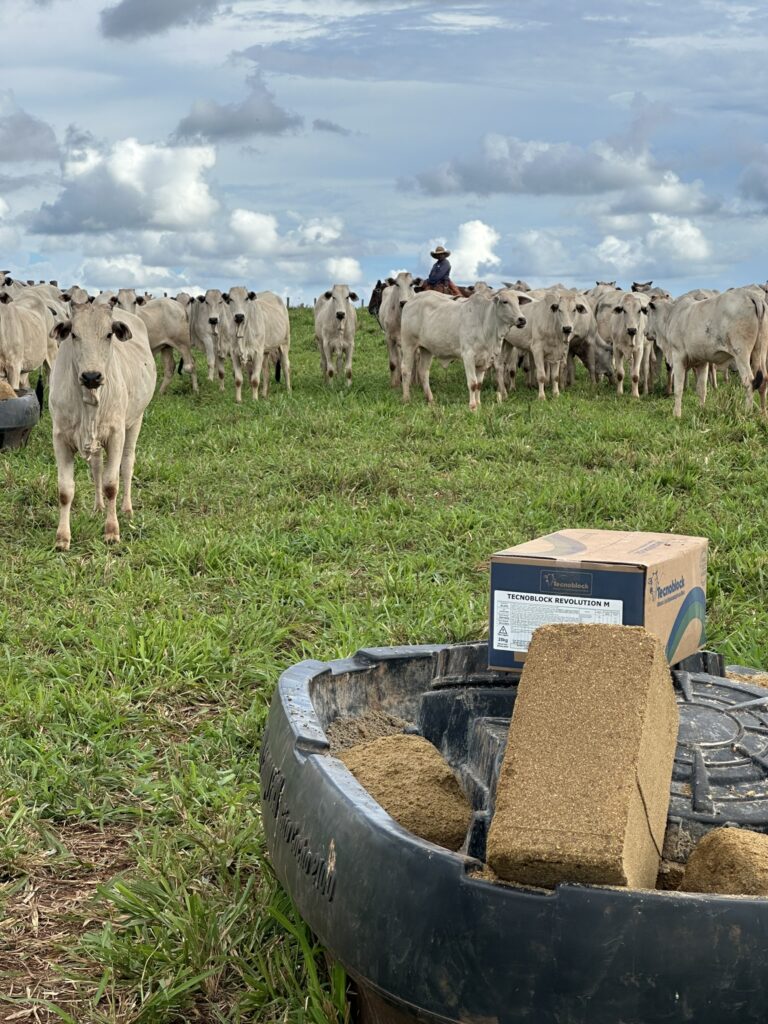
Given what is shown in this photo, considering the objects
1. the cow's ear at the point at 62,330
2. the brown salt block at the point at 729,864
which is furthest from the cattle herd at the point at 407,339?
the brown salt block at the point at 729,864

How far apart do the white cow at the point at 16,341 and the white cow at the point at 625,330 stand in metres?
7.89

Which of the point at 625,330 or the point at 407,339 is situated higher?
the point at 625,330

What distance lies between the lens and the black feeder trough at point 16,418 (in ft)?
34.7

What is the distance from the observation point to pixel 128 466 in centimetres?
902

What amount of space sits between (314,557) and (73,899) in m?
3.80

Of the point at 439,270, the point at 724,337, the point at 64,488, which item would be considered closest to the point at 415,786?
the point at 64,488

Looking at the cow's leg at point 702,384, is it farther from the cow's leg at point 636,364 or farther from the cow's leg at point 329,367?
the cow's leg at point 329,367

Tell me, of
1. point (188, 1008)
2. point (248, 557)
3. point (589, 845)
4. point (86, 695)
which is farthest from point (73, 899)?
point (248, 557)

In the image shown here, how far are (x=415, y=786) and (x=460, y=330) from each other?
43.4ft

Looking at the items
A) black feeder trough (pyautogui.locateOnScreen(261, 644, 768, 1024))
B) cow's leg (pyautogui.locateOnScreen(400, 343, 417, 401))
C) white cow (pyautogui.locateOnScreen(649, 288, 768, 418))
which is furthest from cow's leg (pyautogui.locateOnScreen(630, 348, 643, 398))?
black feeder trough (pyautogui.locateOnScreen(261, 644, 768, 1024))

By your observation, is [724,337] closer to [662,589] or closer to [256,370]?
[256,370]

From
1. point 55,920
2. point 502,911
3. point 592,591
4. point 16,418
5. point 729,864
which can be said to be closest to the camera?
point 502,911

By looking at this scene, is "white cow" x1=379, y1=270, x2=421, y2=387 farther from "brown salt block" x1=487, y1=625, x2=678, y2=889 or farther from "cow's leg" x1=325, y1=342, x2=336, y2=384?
"brown salt block" x1=487, y1=625, x2=678, y2=889

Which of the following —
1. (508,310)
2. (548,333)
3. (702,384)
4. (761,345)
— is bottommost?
(702,384)
